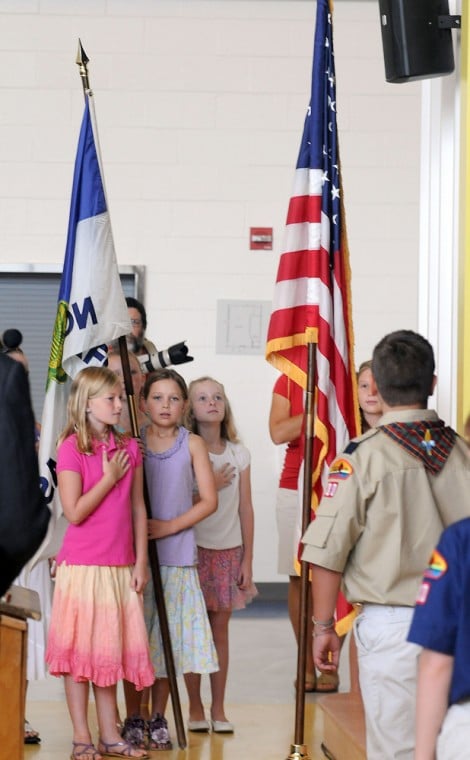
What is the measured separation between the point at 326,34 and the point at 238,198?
10.6ft

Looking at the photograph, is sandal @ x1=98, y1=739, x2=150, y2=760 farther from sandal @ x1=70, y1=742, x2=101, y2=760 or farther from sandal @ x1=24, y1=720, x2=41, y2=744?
sandal @ x1=24, y1=720, x2=41, y2=744

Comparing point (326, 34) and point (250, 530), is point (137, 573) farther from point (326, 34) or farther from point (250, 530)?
point (326, 34)

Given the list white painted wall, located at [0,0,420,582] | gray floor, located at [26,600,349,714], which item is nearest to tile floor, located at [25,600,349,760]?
gray floor, located at [26,600,349,714]

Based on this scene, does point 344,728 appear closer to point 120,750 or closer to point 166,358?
point 120,750

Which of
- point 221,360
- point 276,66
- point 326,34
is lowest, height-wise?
point 221,360

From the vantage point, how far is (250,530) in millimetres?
4480

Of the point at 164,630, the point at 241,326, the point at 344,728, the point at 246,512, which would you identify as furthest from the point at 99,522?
the point at 241,326

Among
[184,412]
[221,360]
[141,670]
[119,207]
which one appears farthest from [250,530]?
[119,207]

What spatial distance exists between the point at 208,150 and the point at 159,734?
4.10 meters

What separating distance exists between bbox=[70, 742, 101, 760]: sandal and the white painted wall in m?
3.43

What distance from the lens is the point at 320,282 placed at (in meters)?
3.87

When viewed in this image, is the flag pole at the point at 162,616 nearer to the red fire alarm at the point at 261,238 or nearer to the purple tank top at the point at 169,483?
the purple tank top at the point at 169,483

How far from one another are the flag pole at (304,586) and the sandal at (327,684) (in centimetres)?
123

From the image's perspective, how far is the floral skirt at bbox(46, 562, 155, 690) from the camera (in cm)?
373
